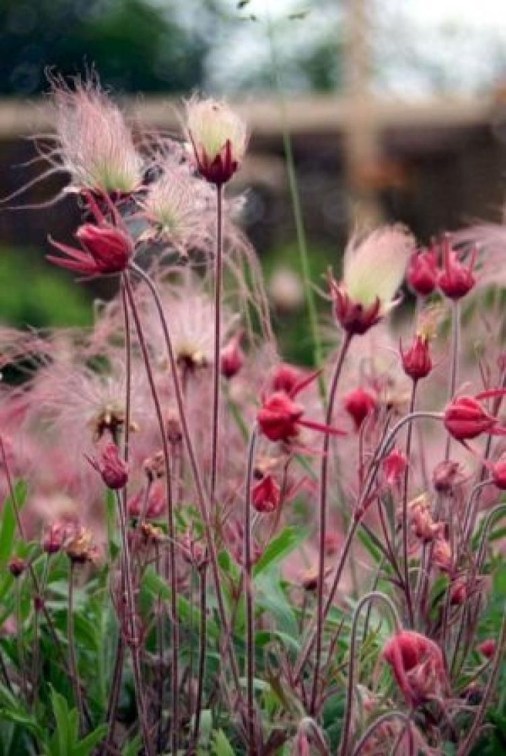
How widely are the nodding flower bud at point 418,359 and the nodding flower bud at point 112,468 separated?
0.24m

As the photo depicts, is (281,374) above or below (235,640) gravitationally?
above

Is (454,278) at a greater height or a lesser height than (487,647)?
greater

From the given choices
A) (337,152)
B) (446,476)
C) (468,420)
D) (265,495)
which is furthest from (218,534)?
(337,152)

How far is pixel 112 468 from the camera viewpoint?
4.72ft

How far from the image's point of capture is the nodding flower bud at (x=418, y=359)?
4.96ft

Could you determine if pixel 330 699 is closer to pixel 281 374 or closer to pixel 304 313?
pixel 281 374

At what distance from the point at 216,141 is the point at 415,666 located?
45 centimetres

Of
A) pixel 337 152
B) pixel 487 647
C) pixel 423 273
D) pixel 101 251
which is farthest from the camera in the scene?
pixel 337 152

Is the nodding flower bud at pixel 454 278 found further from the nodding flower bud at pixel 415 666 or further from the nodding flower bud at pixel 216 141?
the nodding flower bud at pixel 415 666

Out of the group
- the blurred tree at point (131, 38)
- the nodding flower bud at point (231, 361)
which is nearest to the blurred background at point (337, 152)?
Answer: the blurred tree at point (131, 38)

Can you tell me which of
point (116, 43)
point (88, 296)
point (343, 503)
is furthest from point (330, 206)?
point (343, 503)

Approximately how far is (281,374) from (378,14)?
7.45m

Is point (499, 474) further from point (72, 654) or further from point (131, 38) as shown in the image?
point (131, 38)

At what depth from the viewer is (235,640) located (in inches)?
66.9
